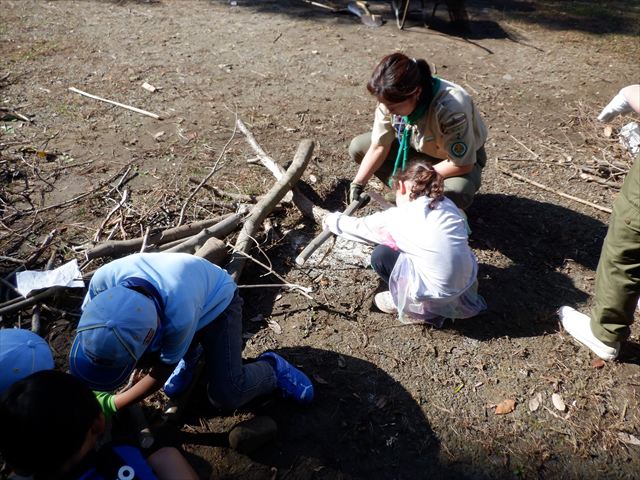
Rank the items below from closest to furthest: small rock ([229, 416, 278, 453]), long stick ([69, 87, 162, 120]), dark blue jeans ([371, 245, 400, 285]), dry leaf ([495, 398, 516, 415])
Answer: small rock ([229, 416, 278, 453])
dry leaf ([495, 398, 516, 415])
dark blue jeans ([371, 245, 400, 285])
long stick ([69, 87, 162, 120])

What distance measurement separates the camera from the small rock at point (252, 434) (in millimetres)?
2795

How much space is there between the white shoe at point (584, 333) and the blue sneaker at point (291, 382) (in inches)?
69.9

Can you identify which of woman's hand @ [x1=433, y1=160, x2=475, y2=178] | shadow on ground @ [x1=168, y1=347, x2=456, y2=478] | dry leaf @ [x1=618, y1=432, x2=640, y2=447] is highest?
woman's hand @ [x1=433, y1=160, x2=475, y2=178]

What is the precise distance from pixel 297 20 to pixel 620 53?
494 centimetres

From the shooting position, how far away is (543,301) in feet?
12.6

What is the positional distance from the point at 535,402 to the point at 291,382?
4.72 ft

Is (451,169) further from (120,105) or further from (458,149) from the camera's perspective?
(120,105)

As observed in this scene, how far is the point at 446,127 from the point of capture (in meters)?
3.79

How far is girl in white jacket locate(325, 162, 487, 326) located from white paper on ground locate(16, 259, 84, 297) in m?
1.65

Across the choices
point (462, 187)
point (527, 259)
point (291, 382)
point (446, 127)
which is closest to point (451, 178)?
point (462, 187)

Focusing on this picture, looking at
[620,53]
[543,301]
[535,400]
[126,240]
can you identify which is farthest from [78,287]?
[620,53]

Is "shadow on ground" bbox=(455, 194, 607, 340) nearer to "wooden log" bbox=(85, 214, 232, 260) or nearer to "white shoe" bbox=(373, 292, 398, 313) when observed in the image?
→ "white shoe" bbox=(373, 292, 398, 313)

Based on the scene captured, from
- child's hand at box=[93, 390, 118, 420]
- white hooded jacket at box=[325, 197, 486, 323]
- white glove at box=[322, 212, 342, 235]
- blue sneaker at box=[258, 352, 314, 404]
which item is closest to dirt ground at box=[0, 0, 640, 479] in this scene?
blue sneaker at box=[258, 352, 314, 404]

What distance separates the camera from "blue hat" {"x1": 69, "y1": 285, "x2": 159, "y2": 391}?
84.7 inches
